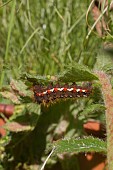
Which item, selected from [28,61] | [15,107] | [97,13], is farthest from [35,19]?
[15,107]

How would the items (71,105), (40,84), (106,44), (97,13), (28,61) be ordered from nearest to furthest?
(40,84) < (106,44) < (71,105) < (97,13) < (28,61)

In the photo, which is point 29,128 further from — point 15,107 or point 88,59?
point 88,59

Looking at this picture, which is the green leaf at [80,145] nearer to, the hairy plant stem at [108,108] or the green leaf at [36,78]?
the hairy plant stem at [108,108]

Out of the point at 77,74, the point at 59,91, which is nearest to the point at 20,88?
the point at 59,91

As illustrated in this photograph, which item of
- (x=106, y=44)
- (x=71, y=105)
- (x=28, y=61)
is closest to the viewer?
(x=106, y=44)

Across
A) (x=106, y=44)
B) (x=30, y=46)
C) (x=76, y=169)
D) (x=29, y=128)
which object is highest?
(x=30, y=46)

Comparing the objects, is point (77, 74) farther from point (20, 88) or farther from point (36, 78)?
point (20, 88)

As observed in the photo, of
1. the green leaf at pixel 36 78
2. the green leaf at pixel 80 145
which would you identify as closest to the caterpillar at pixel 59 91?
the green leaf at pixel 36 78
